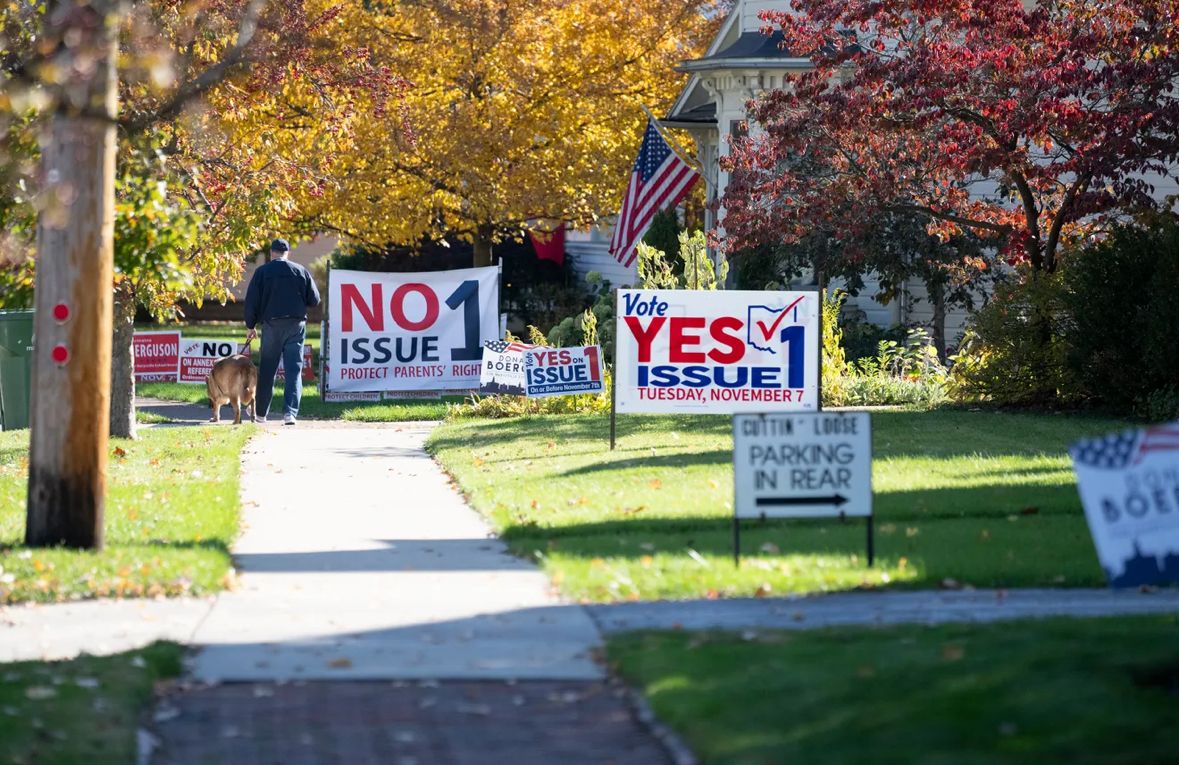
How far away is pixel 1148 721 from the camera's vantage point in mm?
→ 5422

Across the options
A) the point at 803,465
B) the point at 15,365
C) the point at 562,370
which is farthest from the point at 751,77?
the point at 803,465

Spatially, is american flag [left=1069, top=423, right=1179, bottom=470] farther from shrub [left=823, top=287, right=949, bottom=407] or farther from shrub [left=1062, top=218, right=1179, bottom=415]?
shrub [left=823, top=287, right=949, bottom=407]

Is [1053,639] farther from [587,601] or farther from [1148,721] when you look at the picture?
[587,601]

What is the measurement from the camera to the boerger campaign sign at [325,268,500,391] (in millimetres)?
21047

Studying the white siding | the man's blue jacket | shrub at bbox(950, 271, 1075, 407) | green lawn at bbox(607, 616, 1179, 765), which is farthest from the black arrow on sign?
the white siding

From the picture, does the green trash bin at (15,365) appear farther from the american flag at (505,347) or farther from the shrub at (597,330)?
the shrub at (597,330)

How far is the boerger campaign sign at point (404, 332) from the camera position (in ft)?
69.1

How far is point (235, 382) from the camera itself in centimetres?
1861

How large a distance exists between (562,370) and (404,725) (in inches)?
414

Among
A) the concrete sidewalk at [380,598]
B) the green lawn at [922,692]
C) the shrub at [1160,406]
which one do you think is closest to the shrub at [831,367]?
the shrub at [1160,406]

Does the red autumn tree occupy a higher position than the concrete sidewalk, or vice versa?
the red autumn tree

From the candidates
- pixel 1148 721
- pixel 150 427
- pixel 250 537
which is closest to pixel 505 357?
pixel 150 427

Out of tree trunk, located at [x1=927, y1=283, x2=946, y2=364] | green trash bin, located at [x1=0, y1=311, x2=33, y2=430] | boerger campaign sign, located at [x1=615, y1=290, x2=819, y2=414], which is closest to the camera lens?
boerger campaign sign, located at [x1=615, y1=290, x2=819, y2=414]

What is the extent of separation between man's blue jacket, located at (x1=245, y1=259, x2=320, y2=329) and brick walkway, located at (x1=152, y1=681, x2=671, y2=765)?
1216cm
